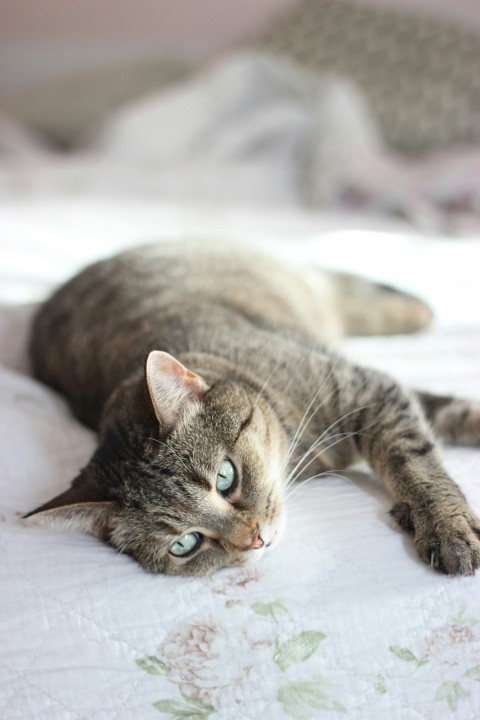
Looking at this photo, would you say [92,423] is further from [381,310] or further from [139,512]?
[381,310]

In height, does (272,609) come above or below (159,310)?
below

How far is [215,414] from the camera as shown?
3.70 ft

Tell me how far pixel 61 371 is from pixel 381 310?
88 cm

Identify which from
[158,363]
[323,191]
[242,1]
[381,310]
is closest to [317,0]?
[242,1]

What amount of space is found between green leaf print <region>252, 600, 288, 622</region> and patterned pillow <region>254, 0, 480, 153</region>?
2685 millimetres

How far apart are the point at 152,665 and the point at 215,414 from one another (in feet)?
1.31

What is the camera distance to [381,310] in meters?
1.92

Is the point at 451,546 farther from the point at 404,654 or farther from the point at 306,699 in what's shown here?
the point at 306,699

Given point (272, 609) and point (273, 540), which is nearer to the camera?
point (272, 609)

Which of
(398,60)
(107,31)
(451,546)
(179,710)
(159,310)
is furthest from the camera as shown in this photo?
(107,31)

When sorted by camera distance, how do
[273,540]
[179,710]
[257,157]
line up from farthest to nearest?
1. [257,157]
2. [273,540]
3. [179,710]

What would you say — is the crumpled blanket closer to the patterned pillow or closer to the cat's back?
the patterned pillow

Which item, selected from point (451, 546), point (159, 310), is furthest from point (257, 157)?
point (451, 546)

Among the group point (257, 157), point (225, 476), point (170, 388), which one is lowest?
point (225, 476)
